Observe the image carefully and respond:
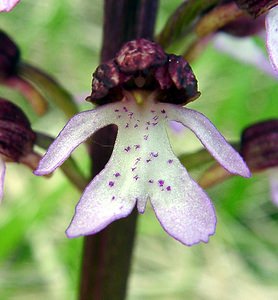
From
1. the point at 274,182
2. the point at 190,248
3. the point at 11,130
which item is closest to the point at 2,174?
the point at 11,130

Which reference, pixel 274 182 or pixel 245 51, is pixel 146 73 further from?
pixel 245 51

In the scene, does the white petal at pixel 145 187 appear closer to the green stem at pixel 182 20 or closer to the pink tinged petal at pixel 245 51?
the green stem at pixel 182 20

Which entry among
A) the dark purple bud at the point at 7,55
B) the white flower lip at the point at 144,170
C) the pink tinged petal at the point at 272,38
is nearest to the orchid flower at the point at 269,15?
the pink tinged petal at the point at 272,38

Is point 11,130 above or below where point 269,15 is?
below

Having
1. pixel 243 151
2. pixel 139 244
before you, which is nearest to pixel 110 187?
pixel 243 151

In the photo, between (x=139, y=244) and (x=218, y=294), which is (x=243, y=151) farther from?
(x=139, y=244)

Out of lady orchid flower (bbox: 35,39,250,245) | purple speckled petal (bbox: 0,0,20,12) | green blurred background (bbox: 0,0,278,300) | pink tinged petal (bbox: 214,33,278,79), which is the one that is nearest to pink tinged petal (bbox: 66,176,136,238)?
Result: lady orchid flower (bbox: 35,39,250,245)

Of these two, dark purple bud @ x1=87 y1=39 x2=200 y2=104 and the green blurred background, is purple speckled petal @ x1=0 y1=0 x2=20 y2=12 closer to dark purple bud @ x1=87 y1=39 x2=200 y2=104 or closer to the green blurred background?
dark purple bud @ x1=87 y1=39 x2=200 y2=104
